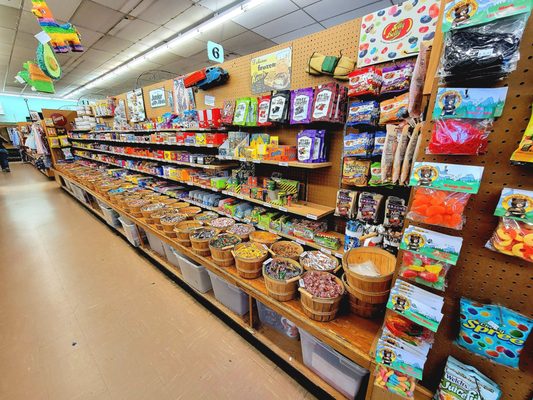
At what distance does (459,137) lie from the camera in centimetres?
77

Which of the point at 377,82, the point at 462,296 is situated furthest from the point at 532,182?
the point at 377,82

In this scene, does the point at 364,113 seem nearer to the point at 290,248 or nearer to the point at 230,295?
the point at 290,248

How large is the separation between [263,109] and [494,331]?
6.98ft

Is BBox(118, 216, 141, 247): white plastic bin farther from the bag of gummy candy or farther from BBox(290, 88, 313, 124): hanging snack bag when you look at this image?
the bag of gummy candy

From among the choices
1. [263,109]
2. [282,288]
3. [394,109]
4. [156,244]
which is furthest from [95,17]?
[282,288]

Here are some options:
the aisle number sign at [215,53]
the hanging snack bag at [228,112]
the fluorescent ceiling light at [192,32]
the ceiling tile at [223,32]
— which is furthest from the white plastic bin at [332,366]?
the ceiling tile at [223,32]

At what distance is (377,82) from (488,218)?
3.59 ft

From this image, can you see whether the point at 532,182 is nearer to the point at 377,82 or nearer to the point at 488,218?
the point at 488,218

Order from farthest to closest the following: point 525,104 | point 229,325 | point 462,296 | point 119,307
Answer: point 119,307, point 229,325, point 462,296, point 525,104

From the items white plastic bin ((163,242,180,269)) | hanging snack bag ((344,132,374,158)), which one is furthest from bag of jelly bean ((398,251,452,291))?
white plastic bin ((163,242,180,269))

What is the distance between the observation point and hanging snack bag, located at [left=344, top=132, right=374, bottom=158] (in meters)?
1.58

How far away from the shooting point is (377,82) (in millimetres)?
1480

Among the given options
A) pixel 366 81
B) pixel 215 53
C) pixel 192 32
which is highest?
pixel 192 32

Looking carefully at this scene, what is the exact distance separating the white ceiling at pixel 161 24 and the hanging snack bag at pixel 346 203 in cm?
437
